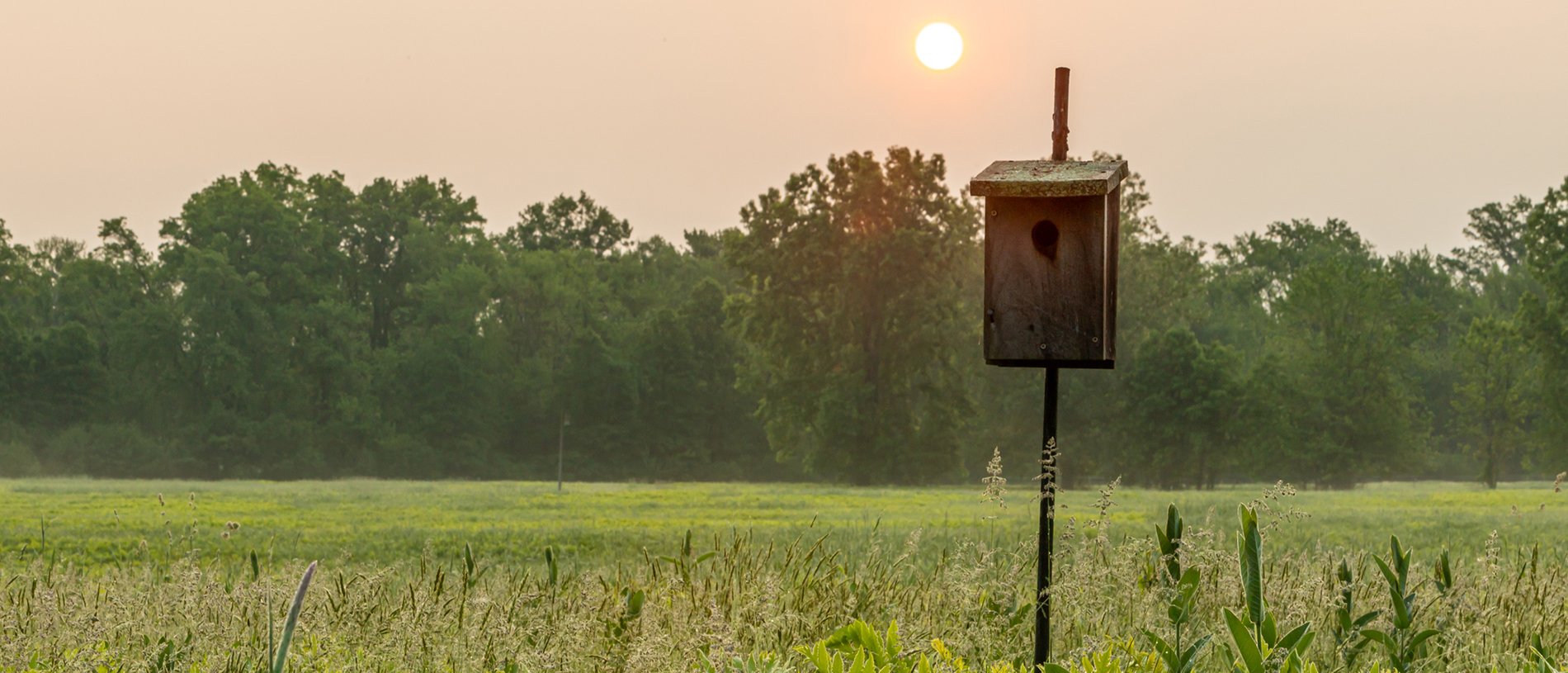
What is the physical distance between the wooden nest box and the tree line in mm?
45415

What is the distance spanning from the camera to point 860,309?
5297 centimetres

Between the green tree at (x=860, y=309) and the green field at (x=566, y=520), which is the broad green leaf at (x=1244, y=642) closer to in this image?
the green field at (x=566, y=520)

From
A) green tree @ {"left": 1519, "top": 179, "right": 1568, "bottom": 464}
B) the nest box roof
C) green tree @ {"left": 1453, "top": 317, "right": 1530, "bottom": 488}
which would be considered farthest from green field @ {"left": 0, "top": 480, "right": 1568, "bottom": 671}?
green tree @ {"left": 1453, "top": 317, "right": 1530, "bottom": 488}

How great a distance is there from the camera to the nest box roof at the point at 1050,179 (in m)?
5.70

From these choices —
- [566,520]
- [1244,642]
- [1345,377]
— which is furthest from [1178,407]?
[1244,642]

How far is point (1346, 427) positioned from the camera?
194 ft

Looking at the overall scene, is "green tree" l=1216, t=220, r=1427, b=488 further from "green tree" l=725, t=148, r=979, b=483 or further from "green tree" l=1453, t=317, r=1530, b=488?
"green tree" l=725, t=148, r=979, b=483

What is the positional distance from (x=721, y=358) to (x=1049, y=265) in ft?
205

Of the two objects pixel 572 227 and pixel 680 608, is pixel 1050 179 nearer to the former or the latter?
pixel 680 608

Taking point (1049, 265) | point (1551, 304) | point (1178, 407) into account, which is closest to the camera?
point (1049, 265)

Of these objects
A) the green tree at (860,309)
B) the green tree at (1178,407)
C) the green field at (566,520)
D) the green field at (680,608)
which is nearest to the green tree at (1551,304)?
the green tree at (1178,407)

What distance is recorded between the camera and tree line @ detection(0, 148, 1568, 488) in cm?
5291

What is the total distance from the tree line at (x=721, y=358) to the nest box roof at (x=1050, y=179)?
4533 centimetres

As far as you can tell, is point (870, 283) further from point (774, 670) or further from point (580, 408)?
point (774, 670)
